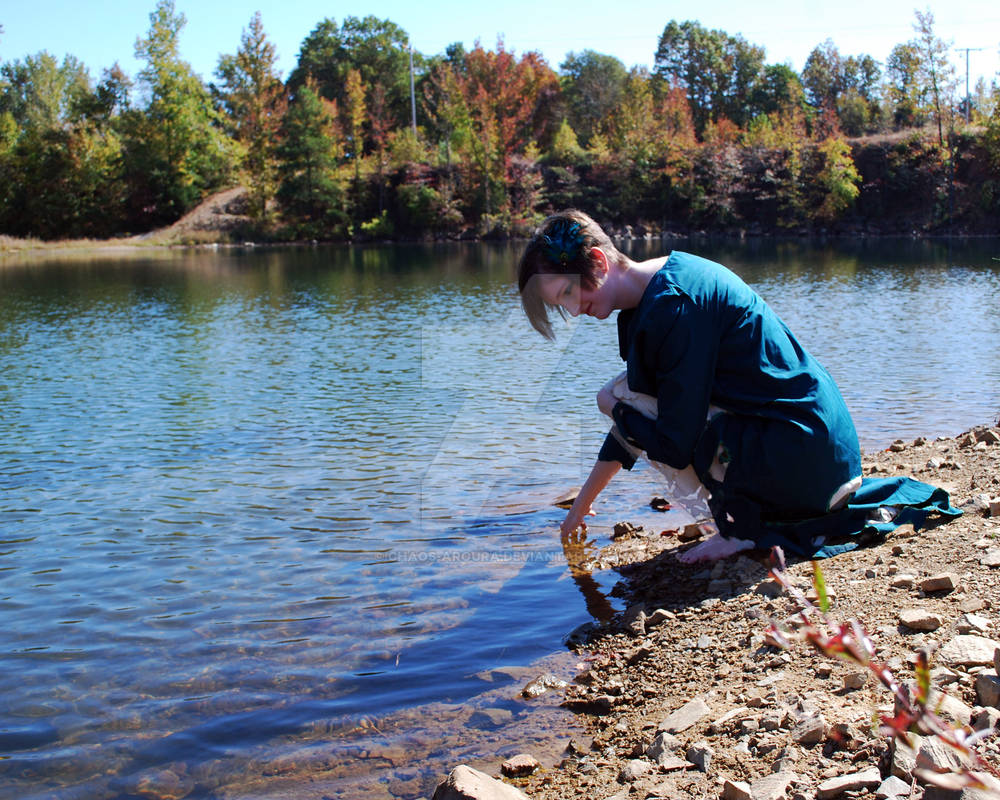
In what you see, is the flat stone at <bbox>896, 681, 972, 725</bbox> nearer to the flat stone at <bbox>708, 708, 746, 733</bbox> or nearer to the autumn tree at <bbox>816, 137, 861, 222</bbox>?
the flat stone at <bbox>708, 708, 746, 733</bbox>

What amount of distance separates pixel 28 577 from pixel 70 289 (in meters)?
25.1

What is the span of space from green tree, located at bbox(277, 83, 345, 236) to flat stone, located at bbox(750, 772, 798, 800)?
60736 millimetres

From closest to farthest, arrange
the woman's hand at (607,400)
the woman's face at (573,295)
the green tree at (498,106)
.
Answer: the woman's face at (573,295) → the woman's hand at (607,400) → the green tree at (498,106)

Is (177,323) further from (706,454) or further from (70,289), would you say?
(706,454)

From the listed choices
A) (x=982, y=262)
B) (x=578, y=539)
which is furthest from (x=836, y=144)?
(x=578, y=539)

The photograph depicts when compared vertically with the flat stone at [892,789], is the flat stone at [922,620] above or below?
above

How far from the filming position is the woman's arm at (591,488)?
4.43 metres

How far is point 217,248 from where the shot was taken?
5622 cm

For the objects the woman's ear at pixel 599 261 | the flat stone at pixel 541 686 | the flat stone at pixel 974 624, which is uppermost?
the woman's ear at pixel 599 261

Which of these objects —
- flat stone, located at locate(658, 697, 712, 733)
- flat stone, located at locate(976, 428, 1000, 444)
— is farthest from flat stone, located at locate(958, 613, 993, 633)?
flat stone, located at locate(976, 428, 1000, 444)

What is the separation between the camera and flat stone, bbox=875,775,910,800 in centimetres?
215

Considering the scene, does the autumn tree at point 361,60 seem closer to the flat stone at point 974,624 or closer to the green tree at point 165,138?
the green tree at point 165,138

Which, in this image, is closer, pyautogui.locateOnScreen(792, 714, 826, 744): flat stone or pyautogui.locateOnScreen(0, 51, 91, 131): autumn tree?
pyautogui.locateOnScreen(792, 714, 826, 744): flat stone

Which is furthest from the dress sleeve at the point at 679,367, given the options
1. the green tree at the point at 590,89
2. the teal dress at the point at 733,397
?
the green tree at the point at 590,89
